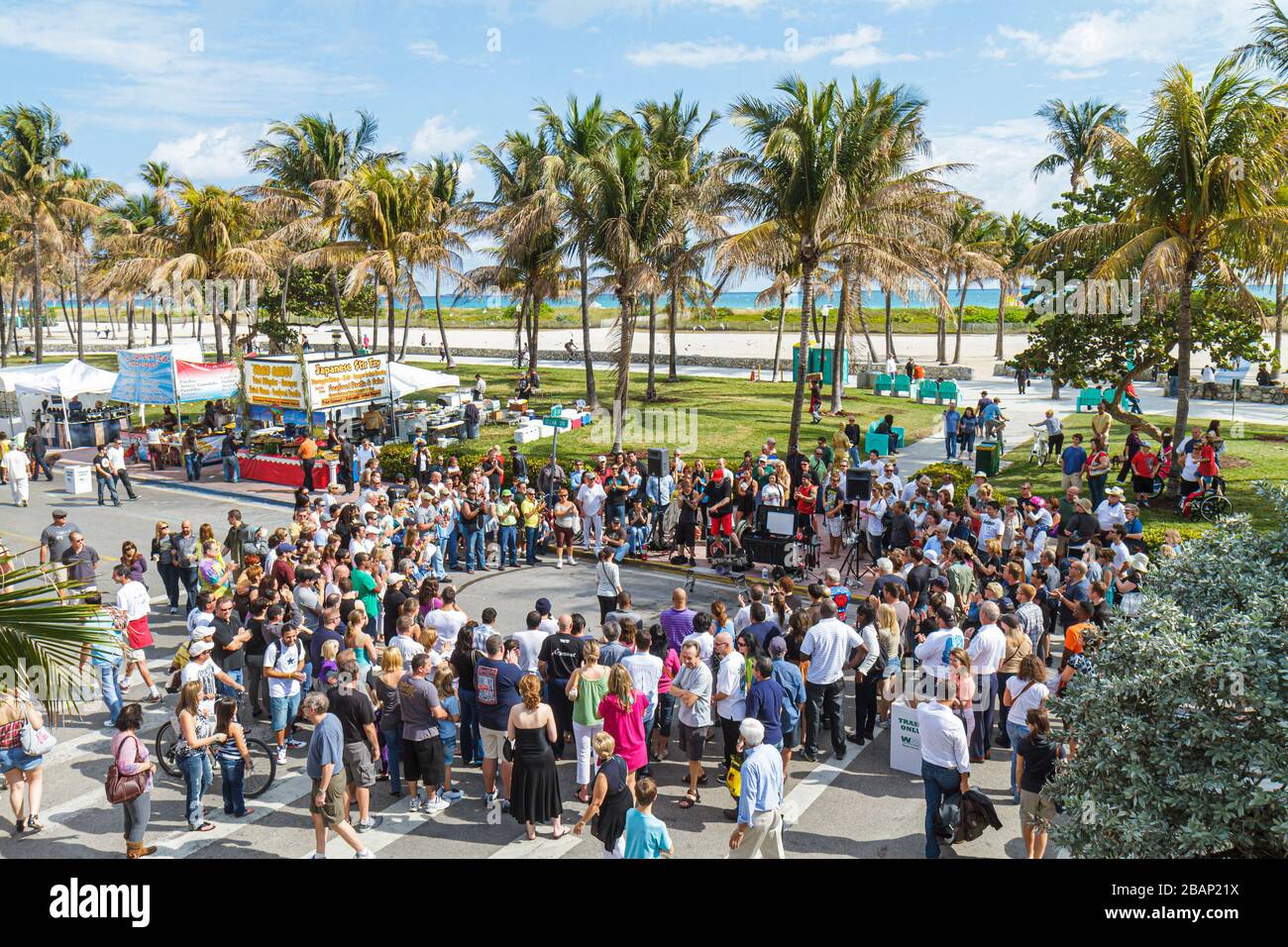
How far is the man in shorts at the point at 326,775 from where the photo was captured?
7.41m


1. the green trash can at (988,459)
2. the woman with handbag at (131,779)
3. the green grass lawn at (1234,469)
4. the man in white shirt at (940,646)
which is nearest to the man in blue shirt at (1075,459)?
the green grass lawn at (1234,469)

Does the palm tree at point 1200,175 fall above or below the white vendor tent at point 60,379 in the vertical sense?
above

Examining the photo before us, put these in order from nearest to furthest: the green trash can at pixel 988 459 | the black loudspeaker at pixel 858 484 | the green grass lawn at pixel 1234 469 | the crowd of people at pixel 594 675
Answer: the crowd of people at pixel 594 675 → the black loudspeaker at pixel 858 484 → the green grass lawn at pixel 1234 469 → the green trash can at pixel 988 459

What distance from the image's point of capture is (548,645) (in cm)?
915

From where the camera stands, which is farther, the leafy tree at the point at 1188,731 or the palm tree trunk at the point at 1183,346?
the palm tree trunk at the point at 1183,346

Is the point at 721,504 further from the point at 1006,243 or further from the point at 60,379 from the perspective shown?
the point at 1006,243

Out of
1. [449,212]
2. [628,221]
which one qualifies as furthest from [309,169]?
[628,221]

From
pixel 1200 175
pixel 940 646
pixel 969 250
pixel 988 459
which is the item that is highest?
pixel 969 250

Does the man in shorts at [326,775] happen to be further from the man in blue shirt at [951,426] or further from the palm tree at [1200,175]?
the man in blue shirt at [951,426]

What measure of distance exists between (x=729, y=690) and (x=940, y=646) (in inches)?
84.6

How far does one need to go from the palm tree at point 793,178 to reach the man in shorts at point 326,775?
1445 cm

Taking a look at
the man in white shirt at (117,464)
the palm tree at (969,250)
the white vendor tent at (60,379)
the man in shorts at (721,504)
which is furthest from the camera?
the palm tree at (969,250)

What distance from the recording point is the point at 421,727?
329 inches

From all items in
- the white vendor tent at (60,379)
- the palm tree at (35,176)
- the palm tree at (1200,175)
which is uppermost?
the palm tree at (35,176)
